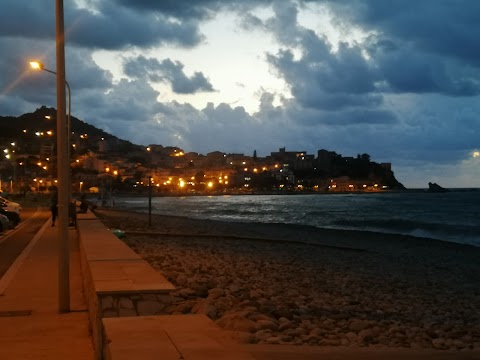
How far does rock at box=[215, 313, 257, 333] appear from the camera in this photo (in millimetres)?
7679

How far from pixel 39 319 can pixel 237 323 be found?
2.86m

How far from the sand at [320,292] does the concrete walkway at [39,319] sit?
5.02 feet

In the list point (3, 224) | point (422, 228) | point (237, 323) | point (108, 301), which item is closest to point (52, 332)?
point (108, 301)

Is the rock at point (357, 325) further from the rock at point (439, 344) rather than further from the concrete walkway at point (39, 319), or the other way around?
the concrete walkway at point (39, 319)

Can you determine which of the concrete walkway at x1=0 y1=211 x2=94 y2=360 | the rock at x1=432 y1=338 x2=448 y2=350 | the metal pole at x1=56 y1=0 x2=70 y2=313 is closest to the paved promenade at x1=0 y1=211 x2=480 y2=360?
the concrete walkway at x1=0 y1=211 x2=94 y2=360

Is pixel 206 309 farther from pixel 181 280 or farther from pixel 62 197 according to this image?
pixel 181 280

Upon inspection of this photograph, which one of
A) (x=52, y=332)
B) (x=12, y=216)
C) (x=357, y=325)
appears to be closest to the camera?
(x=52, y=332)

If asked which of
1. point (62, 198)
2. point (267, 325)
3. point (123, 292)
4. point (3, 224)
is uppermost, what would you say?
point (62, 198)

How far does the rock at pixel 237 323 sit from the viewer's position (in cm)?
768

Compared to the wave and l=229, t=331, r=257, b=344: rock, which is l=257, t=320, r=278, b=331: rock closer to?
l=229, t=331, r=257, b=344: rock

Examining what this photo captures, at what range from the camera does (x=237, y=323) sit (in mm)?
7789

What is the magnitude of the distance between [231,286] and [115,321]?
608 centimetres

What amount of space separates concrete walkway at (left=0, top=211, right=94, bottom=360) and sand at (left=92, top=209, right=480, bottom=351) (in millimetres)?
1529

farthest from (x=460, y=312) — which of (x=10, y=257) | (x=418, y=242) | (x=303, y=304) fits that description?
(x=418, y=242)
